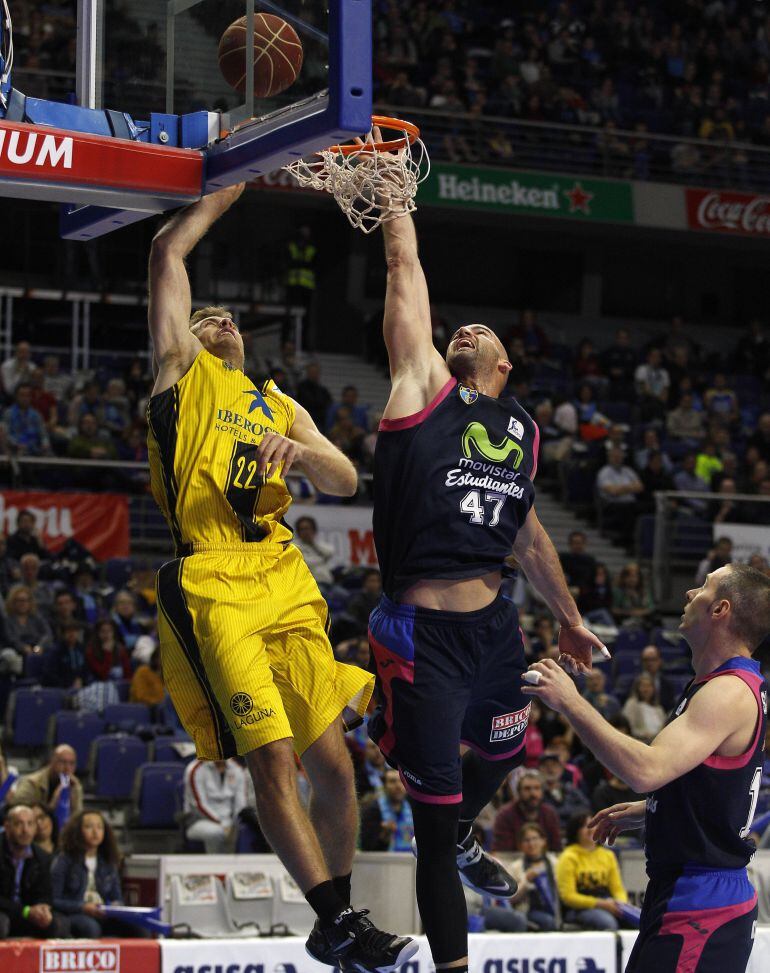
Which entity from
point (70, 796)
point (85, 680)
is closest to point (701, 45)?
point (85, 680)

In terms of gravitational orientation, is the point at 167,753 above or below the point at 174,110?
below

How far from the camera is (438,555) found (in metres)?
5.69

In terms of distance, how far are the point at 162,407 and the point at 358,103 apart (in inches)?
63.6

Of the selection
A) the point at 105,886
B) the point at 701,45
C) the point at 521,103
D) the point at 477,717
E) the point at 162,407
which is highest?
the point at 701,45

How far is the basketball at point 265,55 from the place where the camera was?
5316 millimetres

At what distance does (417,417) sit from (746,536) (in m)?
14.1

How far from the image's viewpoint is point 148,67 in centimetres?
585

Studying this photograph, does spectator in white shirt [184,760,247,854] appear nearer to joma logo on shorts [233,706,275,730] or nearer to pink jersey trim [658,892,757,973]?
joma logo on shorts [233,706,275,730]

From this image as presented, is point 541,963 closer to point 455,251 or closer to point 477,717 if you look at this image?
point 477,717

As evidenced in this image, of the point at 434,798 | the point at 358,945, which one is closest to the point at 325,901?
the point at 358,945

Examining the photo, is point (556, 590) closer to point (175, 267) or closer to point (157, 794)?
point (175, 267)

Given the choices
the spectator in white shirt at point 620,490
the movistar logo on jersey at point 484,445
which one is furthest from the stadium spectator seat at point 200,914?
the spectator in white shirt at point 620,490

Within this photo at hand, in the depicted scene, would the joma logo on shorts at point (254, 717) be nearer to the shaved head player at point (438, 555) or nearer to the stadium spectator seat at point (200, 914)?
the shaved head player at point (438, 555)

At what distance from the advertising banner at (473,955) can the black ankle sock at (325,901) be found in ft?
10.2
